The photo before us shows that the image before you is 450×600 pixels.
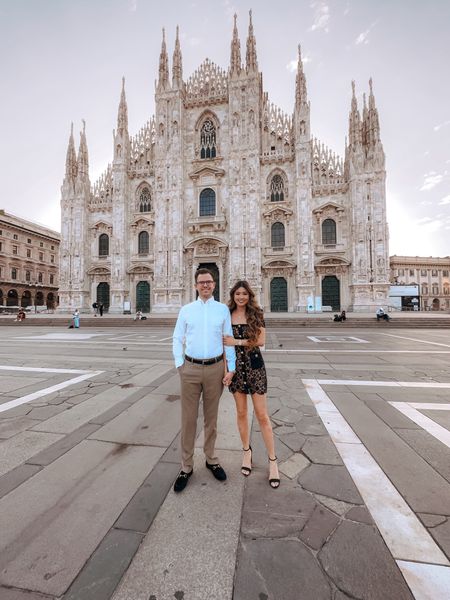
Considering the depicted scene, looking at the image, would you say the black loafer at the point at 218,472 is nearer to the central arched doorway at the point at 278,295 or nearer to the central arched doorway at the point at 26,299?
the central arched doorway at the point at 278,295

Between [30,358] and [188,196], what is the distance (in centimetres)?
2409

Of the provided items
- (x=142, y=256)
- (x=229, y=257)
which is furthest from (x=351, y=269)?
(x=142, y=256)

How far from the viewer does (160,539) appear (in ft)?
5.57

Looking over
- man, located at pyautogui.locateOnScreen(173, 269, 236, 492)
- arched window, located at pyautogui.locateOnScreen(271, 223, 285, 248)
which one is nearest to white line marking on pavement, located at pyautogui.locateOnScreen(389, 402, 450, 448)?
man, located at pyautogui.locateOnScreen(173, 269, 236, 492)

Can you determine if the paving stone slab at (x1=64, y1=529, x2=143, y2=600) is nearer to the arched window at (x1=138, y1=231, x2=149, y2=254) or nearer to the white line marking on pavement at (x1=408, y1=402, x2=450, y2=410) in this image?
the white line marking on pavement at (x1=408, y1=402, x2=450, y2=410)

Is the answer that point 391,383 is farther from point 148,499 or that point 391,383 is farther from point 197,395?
point 148,499

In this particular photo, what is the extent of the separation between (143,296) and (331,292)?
62.6ft

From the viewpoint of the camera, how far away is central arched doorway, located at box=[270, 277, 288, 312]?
88.1ft

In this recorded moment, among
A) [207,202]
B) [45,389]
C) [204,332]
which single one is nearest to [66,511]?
[204,332]

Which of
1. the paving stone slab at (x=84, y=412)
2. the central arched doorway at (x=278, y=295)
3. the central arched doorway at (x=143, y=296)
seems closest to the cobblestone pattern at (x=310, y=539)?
the paving stone slab at (x=84, y=412)

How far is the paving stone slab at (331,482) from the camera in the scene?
2121 mm

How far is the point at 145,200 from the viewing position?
97.1ft

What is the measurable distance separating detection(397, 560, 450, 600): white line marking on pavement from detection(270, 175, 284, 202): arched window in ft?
92.3

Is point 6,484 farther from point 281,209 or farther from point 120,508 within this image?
point 281,209
